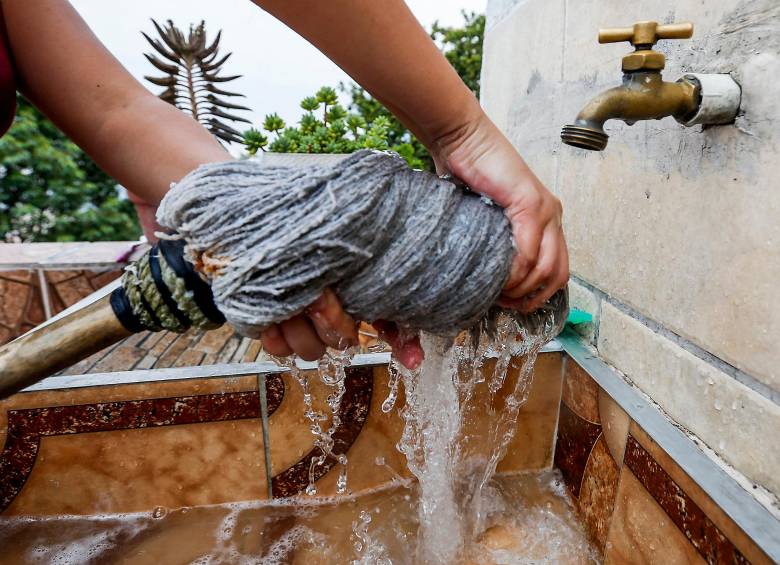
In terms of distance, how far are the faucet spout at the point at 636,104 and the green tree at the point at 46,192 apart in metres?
7.56

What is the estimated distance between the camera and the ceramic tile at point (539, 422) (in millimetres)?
1215

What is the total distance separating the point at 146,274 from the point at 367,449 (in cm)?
71

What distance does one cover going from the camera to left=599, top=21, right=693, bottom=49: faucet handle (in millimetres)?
742

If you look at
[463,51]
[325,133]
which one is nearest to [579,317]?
[325,133]

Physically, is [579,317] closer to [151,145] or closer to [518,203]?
[518,203]

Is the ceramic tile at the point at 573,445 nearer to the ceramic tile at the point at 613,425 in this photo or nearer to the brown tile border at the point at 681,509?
the ceramic tile at the point at 613,425

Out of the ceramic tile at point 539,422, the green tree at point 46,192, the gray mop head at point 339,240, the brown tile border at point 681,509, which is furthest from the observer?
the green tree at point 46,192

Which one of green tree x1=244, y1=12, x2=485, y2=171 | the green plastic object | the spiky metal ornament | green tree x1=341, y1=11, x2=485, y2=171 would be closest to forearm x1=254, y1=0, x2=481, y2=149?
the green plastic object

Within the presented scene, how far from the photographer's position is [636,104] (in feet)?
2.54

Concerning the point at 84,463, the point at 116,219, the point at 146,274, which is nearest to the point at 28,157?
the point at 116,219

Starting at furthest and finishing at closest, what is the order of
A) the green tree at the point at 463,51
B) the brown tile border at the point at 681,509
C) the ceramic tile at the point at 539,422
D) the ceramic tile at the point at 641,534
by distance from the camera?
the green tree at the point at 463,51
the ceramic tile at the point at 539,422
the ceramic tile at the point at 641,534
the brown tile border at the point at 681,509

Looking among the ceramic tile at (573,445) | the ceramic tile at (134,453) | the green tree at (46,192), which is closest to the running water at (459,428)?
the ceramic tile at (573,445)

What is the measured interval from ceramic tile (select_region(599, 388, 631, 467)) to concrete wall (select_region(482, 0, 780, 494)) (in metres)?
0.07

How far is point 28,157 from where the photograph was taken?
6766mm
